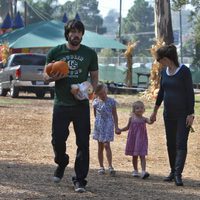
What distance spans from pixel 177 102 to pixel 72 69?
170 centimetres

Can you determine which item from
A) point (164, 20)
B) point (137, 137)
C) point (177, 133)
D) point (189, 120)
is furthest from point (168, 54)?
point (164, 20)

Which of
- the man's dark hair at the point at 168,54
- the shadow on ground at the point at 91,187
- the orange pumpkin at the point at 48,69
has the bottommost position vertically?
the shadow on ground at the point at 91,187

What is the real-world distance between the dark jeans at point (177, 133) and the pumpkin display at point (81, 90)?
5.26 ft

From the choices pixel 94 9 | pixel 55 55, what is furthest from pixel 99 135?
pixel 94 9

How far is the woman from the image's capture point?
1009 centimetres

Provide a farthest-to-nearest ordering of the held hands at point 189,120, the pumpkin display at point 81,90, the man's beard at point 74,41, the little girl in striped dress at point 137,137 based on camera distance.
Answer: the little girl in striped dress at point 137,137
the held hands at point 189,120
the man's beard at point 74,41
the pumpkin display at point 81,90

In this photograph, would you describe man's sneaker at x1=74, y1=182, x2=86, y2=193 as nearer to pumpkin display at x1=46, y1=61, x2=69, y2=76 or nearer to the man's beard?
pumpkin display at x1=46, y1=61, x2=69, y2=76

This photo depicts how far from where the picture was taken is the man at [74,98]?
9.12 metres

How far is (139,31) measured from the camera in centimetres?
14612

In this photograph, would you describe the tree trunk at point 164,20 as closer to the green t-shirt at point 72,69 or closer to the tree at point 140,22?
the green t-shirt at point 72,69

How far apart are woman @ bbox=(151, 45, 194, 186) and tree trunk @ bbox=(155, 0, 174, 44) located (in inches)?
756

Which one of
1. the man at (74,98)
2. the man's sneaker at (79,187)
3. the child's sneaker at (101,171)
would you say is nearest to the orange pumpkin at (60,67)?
the man at (74,98)

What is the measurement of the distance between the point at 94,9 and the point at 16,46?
13116 centimetres

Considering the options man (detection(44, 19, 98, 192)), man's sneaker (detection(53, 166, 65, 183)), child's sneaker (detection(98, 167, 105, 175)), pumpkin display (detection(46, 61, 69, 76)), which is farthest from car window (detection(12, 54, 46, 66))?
pumpkin display (detection(46, 61, 69, 76))
